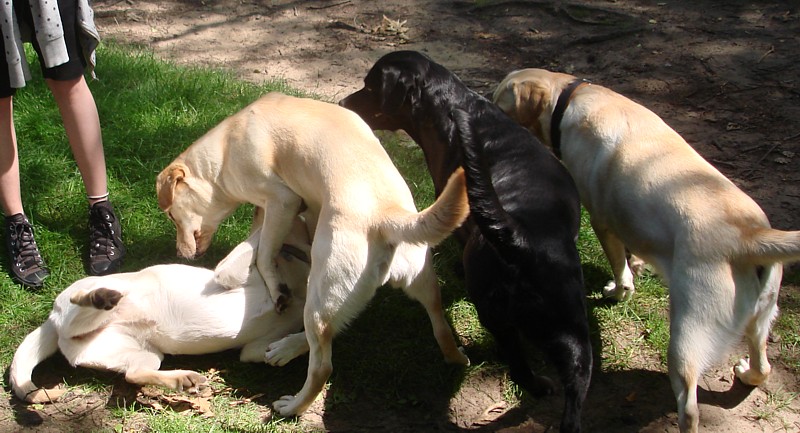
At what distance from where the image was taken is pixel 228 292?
3439mm

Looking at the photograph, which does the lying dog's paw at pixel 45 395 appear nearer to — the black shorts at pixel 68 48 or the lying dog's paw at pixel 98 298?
the lying dog's paw at pixel 98 298

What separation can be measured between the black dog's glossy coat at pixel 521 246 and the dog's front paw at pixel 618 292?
0.73 m

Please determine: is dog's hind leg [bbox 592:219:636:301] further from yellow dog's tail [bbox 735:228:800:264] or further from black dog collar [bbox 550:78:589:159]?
yellow dog's tail [bbox 735:228:800:264]

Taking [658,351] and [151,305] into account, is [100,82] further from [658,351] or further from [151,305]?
[658,351]

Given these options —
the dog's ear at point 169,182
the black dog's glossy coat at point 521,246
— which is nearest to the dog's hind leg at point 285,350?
the black dog's glossy coat at point 521,246

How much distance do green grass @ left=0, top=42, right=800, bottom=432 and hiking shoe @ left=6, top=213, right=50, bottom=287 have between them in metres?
0.05

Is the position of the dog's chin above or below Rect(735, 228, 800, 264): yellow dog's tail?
below

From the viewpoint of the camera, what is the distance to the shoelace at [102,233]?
13.0 ft

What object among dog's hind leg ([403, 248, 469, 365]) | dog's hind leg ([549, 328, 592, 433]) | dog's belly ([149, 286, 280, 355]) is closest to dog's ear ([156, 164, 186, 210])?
dog's belly ([149, 286, 280, 355])

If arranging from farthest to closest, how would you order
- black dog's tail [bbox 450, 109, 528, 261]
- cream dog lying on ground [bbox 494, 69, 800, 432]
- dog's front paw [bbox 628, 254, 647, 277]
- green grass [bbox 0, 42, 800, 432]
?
dog's front paw [bbox 628, 254, 647, 277] → green grass [bbox 0, 42, 800, 432] → cream dog lying on ground [bbox 494, 69, 800, 432] → black dog's tail [bbox 450, 109, 528, 261]

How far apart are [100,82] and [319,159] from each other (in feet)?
9.49

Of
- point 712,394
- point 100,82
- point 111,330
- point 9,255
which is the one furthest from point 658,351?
point 100,82

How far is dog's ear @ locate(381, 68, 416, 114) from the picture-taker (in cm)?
391

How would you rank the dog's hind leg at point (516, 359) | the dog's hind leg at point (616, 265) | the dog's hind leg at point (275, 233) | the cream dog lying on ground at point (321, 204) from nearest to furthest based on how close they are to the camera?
the cream dog lying on ground at point (321, 204) → the dog's hind leg at point (516, 359) → the dog's hind leg at point (275, 233) → the dog's hind leg at point (616, 265)
